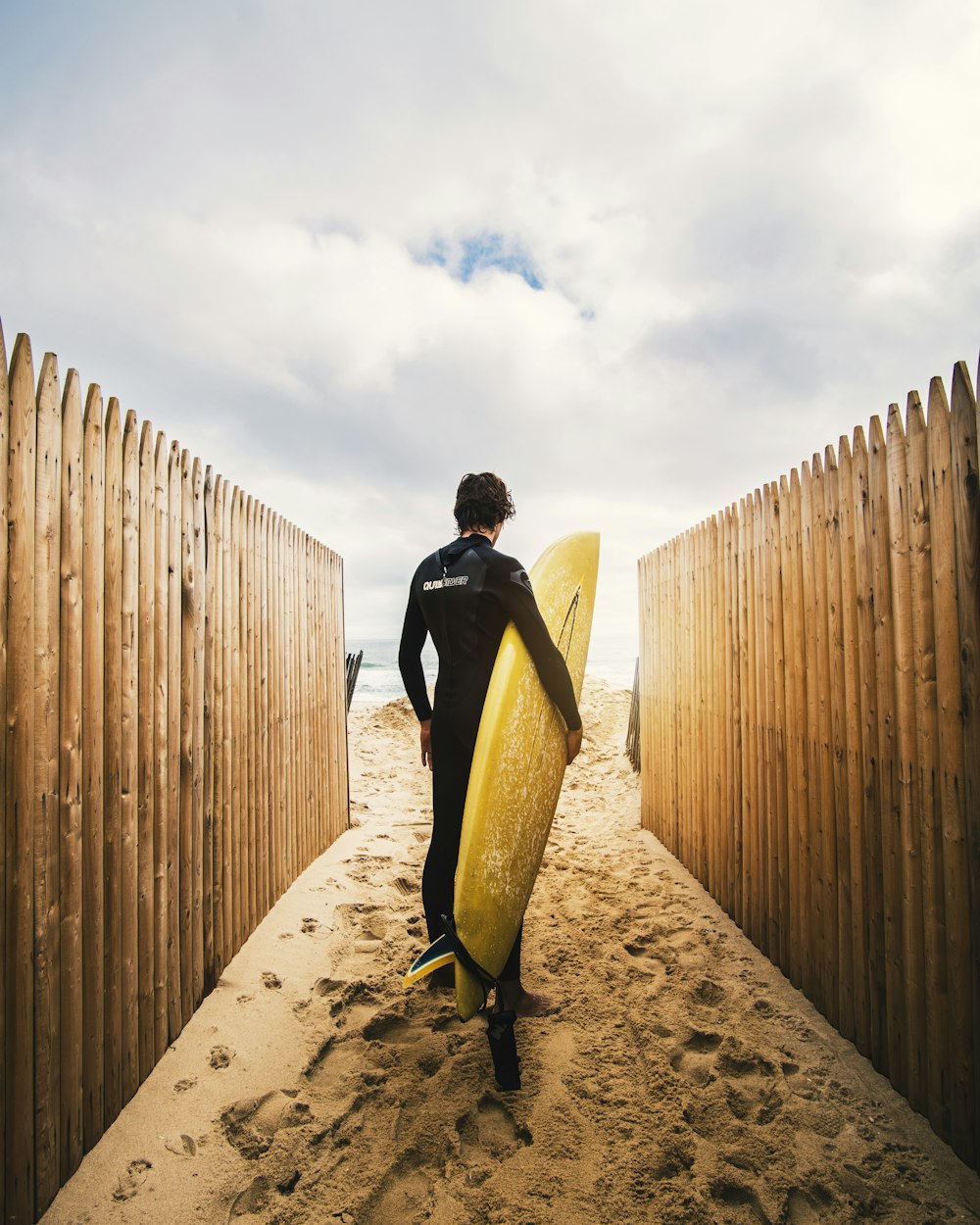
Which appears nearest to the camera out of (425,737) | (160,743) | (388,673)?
(160,743)

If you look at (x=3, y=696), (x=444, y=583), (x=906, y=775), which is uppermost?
(x=444, y=583)

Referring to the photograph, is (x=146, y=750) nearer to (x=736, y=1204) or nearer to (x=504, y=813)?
(x=504, y=813)

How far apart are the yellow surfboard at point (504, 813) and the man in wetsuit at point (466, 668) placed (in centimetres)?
7

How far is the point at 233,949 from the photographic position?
2939mm

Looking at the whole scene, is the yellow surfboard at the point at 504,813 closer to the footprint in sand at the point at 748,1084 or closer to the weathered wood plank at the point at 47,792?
the footprint in sand at the point at 748,1084

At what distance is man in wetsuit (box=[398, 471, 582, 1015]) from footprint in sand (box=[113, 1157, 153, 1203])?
1.09 meters

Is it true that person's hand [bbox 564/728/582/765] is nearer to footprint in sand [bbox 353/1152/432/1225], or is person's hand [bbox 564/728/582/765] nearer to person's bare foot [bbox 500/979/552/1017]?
person's bare foot [bbox 500/979/552/1017]

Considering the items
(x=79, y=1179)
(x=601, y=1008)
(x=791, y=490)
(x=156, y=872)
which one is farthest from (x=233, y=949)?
(x=791, y=490)

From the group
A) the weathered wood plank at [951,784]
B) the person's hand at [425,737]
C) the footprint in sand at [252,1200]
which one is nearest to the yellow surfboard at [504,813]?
the person's hand at [425,737]

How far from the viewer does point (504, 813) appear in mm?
2367

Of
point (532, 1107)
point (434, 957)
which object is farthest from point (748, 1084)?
point (434, 957)

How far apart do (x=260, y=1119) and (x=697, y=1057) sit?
152 centimetres

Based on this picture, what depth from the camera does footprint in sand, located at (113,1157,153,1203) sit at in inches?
65.9

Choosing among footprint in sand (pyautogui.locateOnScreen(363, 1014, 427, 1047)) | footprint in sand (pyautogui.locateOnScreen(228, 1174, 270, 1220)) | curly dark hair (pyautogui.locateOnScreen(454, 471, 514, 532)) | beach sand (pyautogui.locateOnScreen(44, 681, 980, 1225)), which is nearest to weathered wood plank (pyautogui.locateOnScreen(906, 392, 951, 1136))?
beach sand (pyautogui.locateOnScreen(44, 681, 980, 1225))
